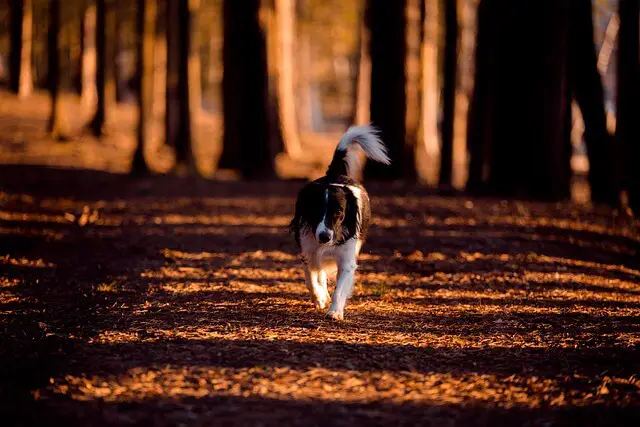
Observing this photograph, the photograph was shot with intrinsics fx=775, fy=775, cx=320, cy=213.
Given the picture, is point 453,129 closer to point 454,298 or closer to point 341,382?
point 454,298

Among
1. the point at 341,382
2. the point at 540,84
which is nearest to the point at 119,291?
the point at 341,382

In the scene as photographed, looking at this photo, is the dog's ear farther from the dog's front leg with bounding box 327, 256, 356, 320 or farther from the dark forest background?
the dark forest background

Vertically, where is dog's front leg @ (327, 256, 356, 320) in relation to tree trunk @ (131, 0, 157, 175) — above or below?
below

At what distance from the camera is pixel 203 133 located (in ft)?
113

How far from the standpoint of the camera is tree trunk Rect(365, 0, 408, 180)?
17641 mm

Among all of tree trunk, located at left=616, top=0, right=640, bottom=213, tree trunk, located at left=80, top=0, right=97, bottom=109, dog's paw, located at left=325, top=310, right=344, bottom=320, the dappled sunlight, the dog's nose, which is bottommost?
the dappled sunlight

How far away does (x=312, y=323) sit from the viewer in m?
7.29

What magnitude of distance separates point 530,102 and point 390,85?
12.6 feet

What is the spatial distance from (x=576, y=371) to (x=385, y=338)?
5.41 ft

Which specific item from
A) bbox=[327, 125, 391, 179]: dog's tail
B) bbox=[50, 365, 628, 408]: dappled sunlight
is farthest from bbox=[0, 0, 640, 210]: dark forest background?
bbox=[50, 365, 628, 408]: dappled sunlight

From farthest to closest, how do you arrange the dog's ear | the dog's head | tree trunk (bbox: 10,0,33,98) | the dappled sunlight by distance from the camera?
tree trunk (bbox: 10,0,33,98) → the dog's ear → the dog's head → the dappled sunlight

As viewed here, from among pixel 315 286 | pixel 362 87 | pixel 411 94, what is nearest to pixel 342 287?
pixel 315 286

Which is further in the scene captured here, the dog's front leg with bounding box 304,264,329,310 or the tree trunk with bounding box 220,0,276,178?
the tree trunk with bounding box 220,0,276,178

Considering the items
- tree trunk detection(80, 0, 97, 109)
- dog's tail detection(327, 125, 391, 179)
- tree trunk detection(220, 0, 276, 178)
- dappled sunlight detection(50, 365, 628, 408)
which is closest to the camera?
dappled sunlight detection(50, 365, 628, 408)
